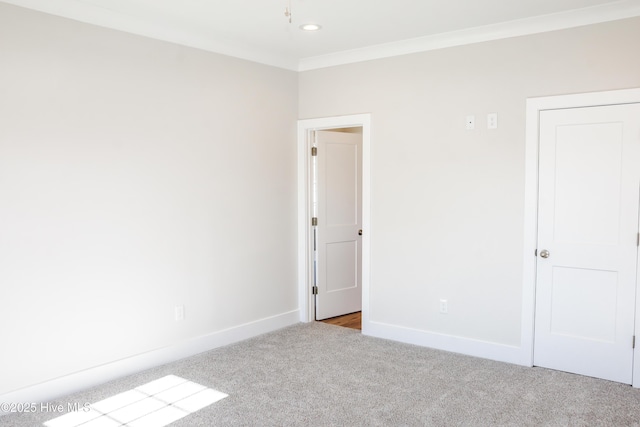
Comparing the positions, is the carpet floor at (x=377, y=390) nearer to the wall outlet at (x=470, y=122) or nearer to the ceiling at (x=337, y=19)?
the wall outlet at (x=470, y=122)

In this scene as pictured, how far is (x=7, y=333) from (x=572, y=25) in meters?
4.18

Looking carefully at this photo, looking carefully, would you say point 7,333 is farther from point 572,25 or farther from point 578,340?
point 572,25

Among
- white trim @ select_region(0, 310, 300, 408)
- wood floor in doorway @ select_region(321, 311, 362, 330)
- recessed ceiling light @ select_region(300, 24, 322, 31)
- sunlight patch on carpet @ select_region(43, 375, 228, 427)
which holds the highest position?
recessed ceiling light @ select_region(300, 24, 322, 31)

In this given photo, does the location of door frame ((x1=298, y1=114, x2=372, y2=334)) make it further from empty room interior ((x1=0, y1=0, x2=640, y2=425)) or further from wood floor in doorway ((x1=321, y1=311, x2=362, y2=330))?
wood floor in doorway ((x1=321, y1=311, x2=362, y2=330))

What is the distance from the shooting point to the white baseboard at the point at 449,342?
3.87 metres

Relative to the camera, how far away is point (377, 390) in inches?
132

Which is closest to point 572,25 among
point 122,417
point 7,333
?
point 122,417

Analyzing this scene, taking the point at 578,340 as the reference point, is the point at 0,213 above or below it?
above

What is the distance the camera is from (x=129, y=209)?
3.58m

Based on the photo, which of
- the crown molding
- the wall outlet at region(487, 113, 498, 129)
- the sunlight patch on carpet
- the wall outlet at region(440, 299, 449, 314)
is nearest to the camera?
the sunlight patch on carpet

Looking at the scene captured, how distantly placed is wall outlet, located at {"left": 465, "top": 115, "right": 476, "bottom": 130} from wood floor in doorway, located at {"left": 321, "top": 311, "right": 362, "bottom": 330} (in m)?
2.16

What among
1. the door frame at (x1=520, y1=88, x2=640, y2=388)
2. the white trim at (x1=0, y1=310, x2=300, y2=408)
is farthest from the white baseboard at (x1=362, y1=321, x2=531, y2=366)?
the white trim at (x1=0, y1=310, x2=300, y2=408)

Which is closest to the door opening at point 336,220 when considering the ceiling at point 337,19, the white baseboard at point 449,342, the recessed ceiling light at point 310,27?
the white baseboard at point 449,342

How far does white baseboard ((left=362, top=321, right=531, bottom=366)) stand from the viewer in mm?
3865
